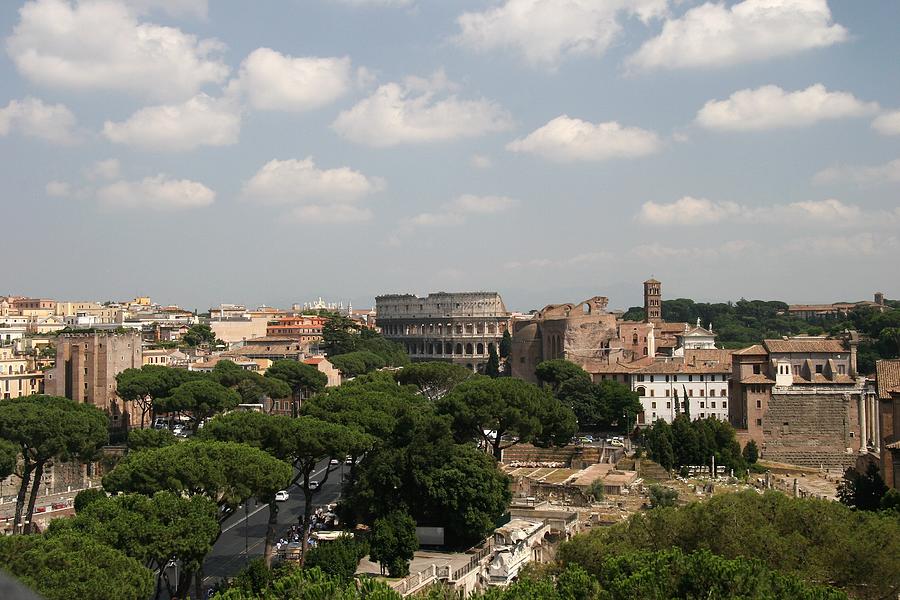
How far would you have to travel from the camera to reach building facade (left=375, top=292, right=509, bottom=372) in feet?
389

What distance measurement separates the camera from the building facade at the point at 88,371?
55.1 meters

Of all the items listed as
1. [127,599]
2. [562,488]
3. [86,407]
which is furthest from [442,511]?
[86,407]

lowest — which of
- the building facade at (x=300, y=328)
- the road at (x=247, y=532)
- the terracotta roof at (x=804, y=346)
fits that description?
the road at (x=247, y=532)

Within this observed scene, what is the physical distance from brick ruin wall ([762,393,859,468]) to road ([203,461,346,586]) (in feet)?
81.1

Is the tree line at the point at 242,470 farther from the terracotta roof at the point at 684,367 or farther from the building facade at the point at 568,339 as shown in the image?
the building facade at the point at 568,339

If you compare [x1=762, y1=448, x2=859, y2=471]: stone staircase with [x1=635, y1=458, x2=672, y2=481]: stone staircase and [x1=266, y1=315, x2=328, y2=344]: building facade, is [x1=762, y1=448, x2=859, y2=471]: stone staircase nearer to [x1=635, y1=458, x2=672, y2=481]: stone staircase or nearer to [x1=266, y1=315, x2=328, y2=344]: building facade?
[x1=635, y1=458, x2=672, y2=481]: stone staircase

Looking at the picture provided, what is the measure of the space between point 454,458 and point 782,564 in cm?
1344

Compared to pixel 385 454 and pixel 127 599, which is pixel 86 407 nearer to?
pixel 385 454

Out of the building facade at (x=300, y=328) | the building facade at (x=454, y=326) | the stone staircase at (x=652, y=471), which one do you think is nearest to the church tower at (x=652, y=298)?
the building facade at (x=454, y=326)

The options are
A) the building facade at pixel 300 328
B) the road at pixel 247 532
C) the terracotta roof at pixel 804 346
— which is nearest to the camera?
the road at pixel 247 532

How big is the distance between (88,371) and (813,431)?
4050 cm

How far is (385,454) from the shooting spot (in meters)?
33.9

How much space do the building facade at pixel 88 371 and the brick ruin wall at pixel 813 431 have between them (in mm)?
36639

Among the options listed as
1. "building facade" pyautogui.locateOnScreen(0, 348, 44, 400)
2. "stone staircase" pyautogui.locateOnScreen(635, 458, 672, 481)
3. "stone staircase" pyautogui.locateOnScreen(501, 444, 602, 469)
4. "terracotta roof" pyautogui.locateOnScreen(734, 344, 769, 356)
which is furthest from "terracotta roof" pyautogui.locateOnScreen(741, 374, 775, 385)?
"building facade" pyautogui.locateOnScreen(0, 348, 44, 400)
